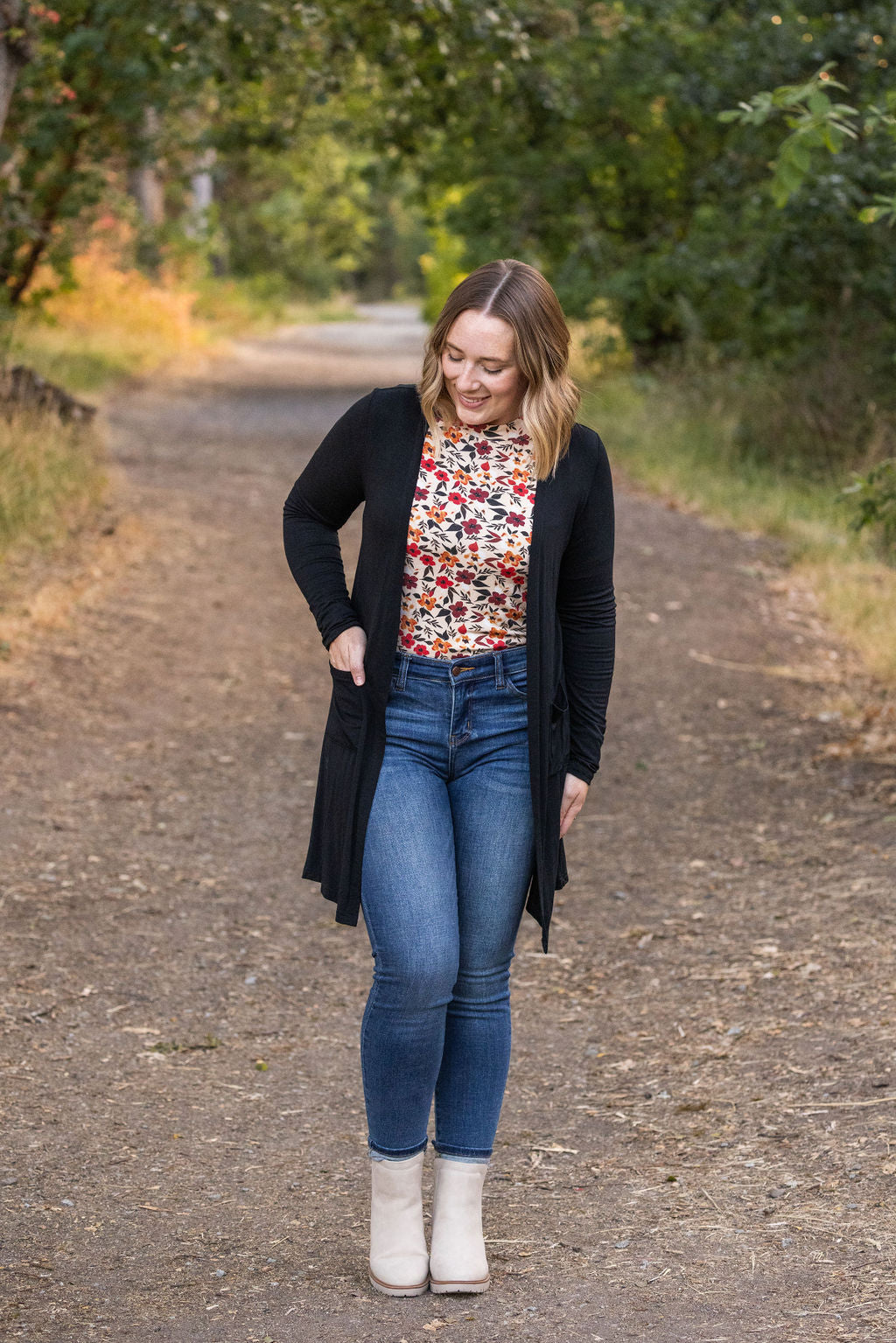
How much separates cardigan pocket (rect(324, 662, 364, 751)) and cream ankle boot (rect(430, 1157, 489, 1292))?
84 cm

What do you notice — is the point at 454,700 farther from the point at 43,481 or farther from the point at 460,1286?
the point at 43,481

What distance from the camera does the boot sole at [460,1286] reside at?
2.86 meters

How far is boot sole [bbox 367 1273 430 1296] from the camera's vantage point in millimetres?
2865

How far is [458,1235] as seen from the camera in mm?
2861

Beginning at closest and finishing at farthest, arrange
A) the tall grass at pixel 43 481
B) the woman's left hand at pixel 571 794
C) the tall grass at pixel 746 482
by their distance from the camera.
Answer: the woman's left hand at pixel 571 794 < the tall grass at pixel 746 482 < the tall grass at pixel 43 481

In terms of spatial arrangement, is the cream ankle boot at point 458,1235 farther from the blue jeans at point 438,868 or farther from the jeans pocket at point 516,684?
the jeans pocket at point 516,684

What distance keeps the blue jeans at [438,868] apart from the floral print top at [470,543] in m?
0.05

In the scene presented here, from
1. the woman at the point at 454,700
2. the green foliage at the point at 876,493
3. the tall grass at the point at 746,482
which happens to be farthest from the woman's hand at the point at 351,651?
the tall grass at the point at 746,482

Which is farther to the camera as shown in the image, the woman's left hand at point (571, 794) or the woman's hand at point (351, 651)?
the woman's left hand at point (571, 794)

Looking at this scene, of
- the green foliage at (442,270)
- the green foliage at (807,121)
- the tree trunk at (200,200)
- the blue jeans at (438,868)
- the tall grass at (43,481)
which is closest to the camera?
the blue jeans at (438,868)

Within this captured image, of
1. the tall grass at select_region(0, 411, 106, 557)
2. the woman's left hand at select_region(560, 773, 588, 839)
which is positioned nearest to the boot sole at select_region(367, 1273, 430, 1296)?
the woman's left hand at select_region(560, 773, 588, 839)

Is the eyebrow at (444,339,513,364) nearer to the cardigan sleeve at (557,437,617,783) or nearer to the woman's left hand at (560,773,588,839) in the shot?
the cardigan sleeve at (557,437,617,783)

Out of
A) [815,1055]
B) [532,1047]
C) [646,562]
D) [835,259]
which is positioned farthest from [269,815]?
[835,259]

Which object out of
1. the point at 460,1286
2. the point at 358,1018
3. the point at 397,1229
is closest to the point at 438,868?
the point at 397,1229
